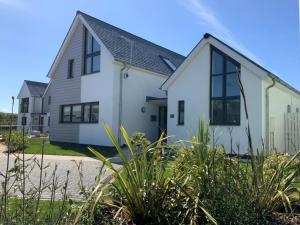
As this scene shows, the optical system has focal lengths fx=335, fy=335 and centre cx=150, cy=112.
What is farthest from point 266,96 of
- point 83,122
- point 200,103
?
point 83,122

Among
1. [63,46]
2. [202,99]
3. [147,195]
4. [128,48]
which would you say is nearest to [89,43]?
[128,48]

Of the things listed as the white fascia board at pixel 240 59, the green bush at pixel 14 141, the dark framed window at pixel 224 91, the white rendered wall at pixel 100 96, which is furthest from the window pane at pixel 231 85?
the green bush at pixel 14 141

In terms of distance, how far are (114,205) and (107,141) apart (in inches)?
597

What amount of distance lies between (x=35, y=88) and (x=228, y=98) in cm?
3587

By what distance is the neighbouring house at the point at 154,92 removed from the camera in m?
15.3

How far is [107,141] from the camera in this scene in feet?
62.0

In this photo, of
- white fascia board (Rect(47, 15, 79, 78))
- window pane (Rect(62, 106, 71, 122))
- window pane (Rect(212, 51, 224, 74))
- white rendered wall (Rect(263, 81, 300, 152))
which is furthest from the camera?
window pane (Rect(62, 106, 71, 122))

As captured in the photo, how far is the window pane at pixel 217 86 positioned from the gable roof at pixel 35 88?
33.0 metres

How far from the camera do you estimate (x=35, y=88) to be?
150 ft

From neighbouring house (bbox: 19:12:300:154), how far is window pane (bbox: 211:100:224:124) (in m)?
0.05

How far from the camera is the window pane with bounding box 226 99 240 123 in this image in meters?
15.3

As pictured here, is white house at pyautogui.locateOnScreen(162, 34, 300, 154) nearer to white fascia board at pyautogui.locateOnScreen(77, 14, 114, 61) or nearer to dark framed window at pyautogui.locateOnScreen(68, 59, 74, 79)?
white fascia board at pyautogui.locateOnScreen(77, 14, 114, 61)

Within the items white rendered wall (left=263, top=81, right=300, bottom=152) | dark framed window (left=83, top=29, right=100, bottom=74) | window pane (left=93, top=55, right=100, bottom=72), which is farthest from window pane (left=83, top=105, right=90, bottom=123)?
white rendered wall (left=263, top=81, right=300, bottom=152)

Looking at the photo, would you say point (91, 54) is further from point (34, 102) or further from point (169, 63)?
point (34, 102)
